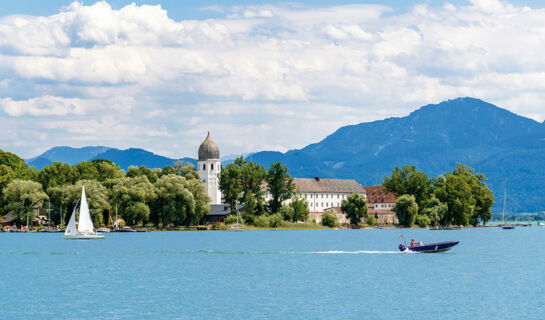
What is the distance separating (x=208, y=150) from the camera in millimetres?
194750

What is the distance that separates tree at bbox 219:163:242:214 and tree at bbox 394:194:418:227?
38369mm

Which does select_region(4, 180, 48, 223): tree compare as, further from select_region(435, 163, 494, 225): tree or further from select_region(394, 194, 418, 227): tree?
select_region(435, 163, 494, 225): tree

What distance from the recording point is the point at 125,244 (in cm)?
10069

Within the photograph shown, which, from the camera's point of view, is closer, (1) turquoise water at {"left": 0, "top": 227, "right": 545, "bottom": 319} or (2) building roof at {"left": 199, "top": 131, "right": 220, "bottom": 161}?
(1) turquoise water at {"left": 0, "top": 227, "right": 545, "bottom": 319}

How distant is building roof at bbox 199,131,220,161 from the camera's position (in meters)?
194

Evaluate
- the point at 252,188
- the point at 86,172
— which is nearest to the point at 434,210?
the point at 252,188

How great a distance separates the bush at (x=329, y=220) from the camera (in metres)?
166

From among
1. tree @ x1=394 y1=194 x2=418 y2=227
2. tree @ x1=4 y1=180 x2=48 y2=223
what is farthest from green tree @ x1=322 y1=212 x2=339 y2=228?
tree @ x1=4 y1=180 x2=48 y2=223

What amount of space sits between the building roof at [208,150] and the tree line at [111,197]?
52.6 meters

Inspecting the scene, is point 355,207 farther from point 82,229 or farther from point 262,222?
point 82,229

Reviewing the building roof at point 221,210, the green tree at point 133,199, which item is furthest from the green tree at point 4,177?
the building roof at point 221,210

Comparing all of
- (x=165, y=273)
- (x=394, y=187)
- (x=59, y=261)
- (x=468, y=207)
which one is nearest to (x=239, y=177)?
(x=394, y=187)

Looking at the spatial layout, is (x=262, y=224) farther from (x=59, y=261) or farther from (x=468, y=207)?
(x=59, y=261)

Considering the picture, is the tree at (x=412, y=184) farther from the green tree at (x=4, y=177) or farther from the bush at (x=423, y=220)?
the green tree at (x=4, y=177)
